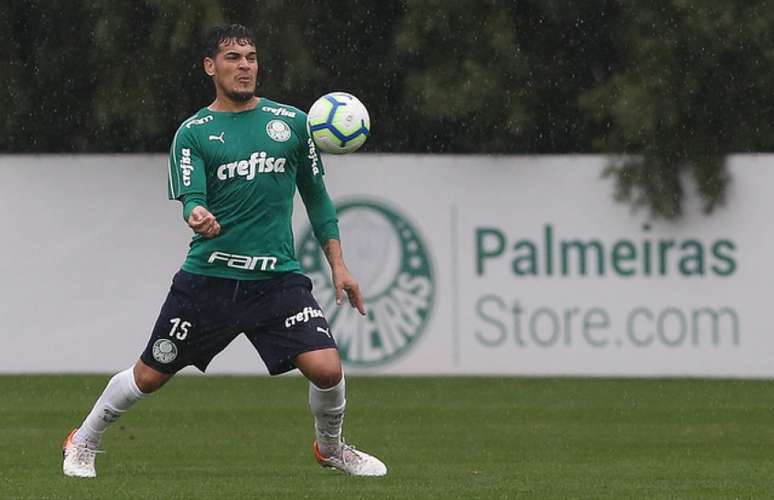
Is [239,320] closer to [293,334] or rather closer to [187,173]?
[293,334]

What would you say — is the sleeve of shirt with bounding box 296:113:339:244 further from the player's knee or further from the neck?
the player's knee

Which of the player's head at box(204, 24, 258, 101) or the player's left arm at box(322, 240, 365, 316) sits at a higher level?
the player's head at box(204, 24, 258, 101)

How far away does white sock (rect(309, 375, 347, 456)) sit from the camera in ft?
31.5

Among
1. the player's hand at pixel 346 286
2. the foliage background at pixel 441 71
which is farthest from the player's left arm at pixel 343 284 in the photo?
the foliage background at pixel 441 71

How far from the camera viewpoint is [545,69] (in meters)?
19.6

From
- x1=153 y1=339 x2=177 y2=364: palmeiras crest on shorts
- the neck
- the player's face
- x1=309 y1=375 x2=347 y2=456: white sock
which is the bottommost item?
x1=309 y1=375 x2=347 y2=456: white sock

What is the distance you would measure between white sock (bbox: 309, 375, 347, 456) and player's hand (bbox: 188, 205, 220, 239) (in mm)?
1043

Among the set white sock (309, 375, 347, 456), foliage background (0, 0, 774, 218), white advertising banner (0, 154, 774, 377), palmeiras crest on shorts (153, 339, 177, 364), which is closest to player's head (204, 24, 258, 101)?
palmeiras crest on shorts (153, 339, 177, 364)

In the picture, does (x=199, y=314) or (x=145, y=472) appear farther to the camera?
(x=145, y=472)

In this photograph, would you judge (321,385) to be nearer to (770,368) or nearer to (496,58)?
(770,368)

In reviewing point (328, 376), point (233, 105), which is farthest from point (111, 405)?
point (233, 105)

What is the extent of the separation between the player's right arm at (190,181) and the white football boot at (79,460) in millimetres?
1409

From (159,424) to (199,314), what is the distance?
13.9 ft

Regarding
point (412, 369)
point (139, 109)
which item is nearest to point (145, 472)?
point (412, 369)
